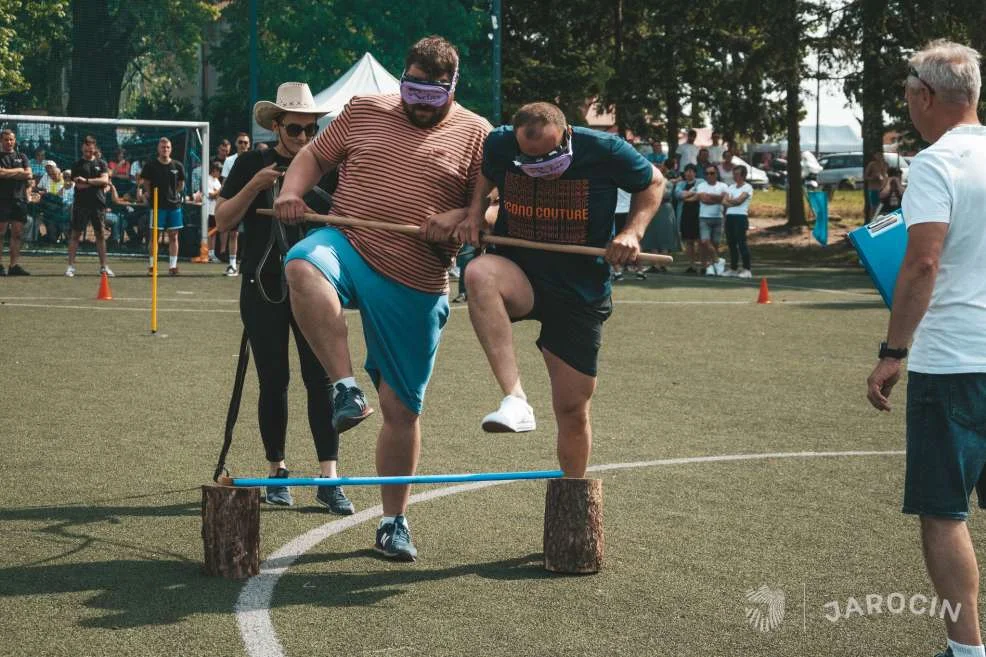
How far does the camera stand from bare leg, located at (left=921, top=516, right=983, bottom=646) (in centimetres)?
443

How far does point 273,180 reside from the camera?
670cm

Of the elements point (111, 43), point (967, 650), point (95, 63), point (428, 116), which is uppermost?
point (111, 43)

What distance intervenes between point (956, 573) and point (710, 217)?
68.5 feet

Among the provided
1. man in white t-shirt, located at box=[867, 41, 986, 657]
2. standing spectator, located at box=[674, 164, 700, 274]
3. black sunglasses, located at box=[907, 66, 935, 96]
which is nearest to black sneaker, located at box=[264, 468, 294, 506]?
man in white t-shirt, located at box=[867, 41, 986, 657]

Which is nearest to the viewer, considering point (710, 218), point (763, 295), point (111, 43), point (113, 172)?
point (763, 295)

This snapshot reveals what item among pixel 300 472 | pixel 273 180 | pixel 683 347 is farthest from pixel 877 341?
pixel 273 180

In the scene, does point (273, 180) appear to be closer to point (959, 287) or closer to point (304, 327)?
point (304, 327)

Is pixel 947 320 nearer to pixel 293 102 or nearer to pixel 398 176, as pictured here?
pixel 398 176

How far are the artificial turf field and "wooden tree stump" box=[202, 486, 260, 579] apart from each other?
0.41 ft

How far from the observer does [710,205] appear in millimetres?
25156

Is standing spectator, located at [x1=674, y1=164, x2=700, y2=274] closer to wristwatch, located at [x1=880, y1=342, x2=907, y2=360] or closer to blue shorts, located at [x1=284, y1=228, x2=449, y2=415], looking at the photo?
blue shorts, located at [x1=284, y1=228, x2=449, y2=415]

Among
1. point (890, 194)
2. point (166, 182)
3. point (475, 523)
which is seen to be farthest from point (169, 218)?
point (475, 523)

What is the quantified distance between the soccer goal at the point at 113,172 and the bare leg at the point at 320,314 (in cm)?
2191

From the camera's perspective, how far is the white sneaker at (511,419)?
18.0 ft
